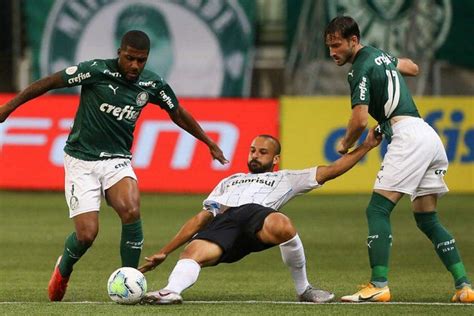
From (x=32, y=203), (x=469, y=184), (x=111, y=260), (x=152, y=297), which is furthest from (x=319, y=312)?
(x=469, y=184)

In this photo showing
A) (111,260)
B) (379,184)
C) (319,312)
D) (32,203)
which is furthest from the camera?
(32,203)

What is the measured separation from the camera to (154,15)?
21219 millimetres

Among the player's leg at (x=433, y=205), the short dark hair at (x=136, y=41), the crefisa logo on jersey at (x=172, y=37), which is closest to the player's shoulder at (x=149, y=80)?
the short dark hair at (x=136, y=41)

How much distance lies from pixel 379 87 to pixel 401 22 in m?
11.8

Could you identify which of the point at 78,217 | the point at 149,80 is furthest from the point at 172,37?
the point at 78,217

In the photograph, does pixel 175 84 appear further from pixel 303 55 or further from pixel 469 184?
pixel 469 184

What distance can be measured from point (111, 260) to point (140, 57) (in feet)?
11.0

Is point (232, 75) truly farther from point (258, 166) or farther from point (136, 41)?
point (136, 41)

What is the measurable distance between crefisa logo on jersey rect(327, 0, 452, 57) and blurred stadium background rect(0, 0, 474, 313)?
2 cm

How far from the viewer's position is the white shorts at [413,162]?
9.09 m

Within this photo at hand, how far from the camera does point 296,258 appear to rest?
29.4 ft

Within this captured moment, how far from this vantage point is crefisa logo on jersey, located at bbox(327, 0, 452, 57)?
20.5 meters

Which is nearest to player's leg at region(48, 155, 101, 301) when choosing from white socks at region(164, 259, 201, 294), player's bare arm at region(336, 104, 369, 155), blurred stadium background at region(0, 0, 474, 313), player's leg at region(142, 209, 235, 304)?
player's leg at region(142, 209, 235, 304)

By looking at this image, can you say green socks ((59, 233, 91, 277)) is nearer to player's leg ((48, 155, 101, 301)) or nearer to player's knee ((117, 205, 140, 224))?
player's leg ((48, 155, 101, 301))
